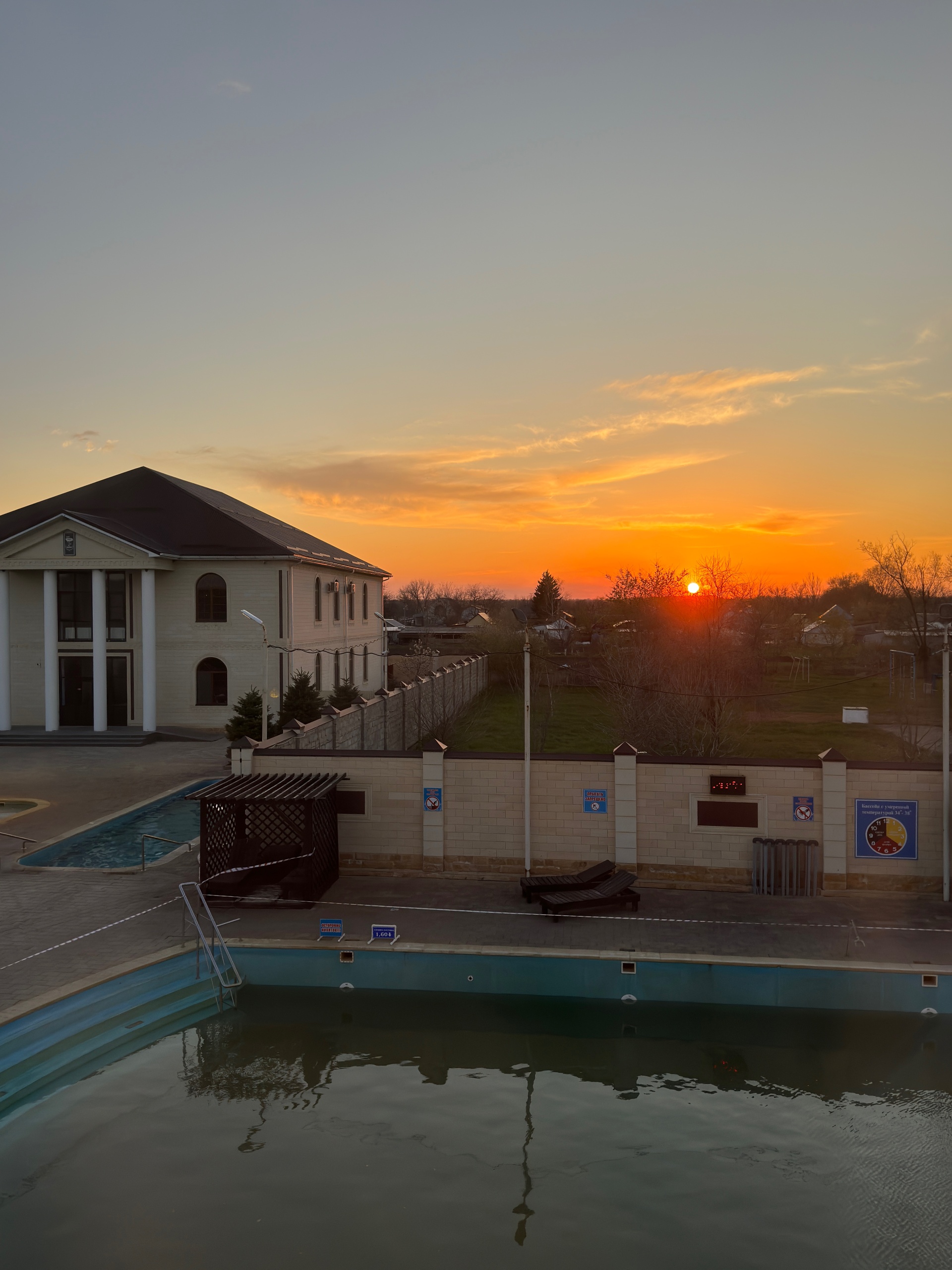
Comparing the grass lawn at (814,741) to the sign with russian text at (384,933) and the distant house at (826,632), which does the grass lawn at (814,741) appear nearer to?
the sign with russian text at (384,933)

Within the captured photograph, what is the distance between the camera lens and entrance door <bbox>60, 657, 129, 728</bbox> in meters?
35.2

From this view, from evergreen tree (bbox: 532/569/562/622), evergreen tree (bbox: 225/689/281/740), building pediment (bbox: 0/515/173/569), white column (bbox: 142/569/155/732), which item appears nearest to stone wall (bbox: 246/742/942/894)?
evergreen tree (bbox: 225/689/281/740)

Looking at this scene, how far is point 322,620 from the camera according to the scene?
1575 inches

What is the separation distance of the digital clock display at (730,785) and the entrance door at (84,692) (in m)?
27.5

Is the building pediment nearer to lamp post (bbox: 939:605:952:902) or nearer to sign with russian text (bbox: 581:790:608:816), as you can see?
sign with russian text (bbox: 581:790:608:816)

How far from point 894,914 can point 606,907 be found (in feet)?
14.4

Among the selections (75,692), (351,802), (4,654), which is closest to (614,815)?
(351,802)

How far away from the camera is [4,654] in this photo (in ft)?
112

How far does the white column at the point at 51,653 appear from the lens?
111 ft

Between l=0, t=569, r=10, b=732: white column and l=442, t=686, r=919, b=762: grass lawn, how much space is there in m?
17.7

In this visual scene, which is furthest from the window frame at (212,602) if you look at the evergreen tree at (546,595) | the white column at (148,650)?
the evergreen tree at (546,595)

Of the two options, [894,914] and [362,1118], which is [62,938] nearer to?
[362,1118]

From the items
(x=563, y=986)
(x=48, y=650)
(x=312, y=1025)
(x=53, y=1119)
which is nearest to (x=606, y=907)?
(x=563, y=986)

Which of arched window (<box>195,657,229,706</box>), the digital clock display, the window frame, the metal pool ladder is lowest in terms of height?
the metal pool ladder
